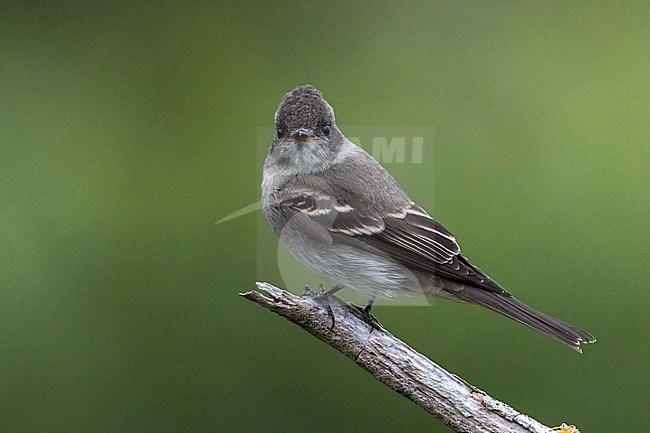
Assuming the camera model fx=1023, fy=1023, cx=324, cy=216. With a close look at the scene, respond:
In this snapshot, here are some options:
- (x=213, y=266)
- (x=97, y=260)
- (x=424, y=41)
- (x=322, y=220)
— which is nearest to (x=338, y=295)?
(x=322, y=220)

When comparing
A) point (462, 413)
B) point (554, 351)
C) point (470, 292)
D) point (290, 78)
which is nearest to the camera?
point (462, 413)

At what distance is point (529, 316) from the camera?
235 cm

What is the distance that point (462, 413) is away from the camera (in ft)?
7.26

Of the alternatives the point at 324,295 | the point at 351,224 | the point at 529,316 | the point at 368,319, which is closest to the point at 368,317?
the point at 368,319

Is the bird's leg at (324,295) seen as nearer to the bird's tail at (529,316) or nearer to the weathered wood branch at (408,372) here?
the weathered wood branch at (408,372)

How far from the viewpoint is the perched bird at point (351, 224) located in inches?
97.4

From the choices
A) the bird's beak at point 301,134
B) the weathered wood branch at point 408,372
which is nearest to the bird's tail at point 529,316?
the weathered wood branch at point 408,372

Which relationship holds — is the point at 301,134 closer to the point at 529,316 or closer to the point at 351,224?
the point at 351,224

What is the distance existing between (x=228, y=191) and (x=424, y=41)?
41.7 inches

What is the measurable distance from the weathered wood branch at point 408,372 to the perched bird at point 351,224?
223 millimetres

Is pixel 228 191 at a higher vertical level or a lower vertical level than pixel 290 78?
lower

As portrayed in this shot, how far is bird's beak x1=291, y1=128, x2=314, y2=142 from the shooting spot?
2541 millimetres

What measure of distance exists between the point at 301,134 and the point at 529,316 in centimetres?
71

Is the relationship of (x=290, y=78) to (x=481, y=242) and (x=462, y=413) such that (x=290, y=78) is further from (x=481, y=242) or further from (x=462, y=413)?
(x=462, y=413)
